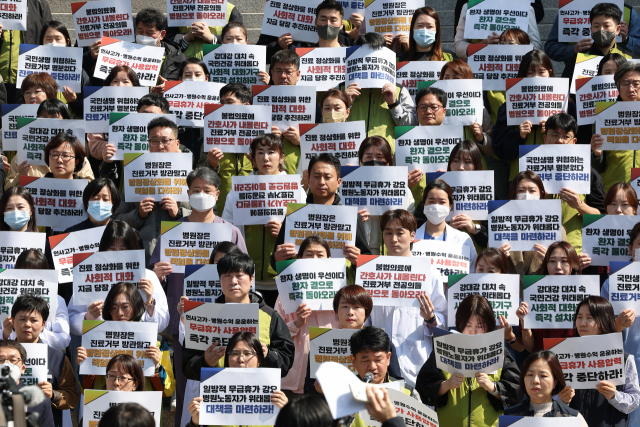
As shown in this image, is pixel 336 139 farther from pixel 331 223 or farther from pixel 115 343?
pixel 115 343

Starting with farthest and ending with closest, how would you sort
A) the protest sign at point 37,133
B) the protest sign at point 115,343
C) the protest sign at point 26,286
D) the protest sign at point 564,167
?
the protest sign at point 37,133
the protest sign at point 564,167
the protest sign at point 26,286
the protest sign at point 115,343

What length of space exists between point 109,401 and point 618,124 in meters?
5.64

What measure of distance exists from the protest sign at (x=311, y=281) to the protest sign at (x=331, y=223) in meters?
0.61

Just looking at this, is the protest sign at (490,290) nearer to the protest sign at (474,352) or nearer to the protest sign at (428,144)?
the protest sign at (474,352)

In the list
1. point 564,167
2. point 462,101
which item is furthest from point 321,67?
point 564,167

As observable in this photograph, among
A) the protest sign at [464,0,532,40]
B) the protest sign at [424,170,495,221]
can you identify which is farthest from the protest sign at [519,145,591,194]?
the protest sign at [464,0,532,40]

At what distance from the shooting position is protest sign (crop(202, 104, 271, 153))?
31.9 feet

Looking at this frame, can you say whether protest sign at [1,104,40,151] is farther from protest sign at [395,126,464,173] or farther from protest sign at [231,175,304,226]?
protest sign at [395,126,464,173]

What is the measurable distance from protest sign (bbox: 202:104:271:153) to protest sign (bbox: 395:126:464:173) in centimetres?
138

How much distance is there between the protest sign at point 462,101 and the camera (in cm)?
1007

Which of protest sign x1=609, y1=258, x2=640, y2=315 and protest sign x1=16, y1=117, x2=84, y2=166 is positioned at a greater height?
protest sign x1=16, y1=117, x2=84, y2=166

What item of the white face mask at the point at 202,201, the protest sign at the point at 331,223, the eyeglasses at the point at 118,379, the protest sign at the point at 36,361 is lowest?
the eyeglasses at the point at 118,379

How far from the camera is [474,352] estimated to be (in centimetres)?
676

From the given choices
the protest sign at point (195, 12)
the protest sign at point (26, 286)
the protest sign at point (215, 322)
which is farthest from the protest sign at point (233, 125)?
the protest sign at point (215, 322)
